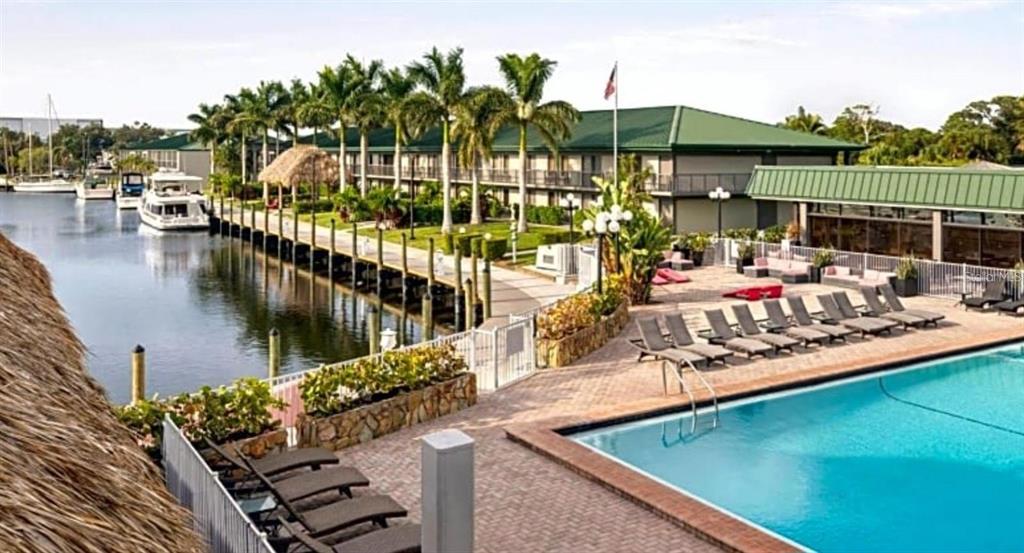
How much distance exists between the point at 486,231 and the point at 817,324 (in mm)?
28179

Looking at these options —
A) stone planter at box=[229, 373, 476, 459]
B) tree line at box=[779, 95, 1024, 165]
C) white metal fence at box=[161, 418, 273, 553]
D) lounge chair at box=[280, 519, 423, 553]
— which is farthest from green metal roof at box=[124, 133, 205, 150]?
lounge chair at box=[280, 519, 423, 553]

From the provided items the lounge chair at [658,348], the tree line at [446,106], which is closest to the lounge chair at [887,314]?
the lounge chair at [658,348]

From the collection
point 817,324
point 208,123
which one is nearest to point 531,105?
point 817,324

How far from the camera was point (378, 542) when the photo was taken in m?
8.83

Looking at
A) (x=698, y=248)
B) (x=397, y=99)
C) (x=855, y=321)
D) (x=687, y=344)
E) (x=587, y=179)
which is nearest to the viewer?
(x=687, y=344)

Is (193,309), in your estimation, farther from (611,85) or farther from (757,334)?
(757,334)

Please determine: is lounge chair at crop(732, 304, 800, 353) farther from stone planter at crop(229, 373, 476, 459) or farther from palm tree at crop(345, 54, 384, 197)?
palm tree at crop(345, 54, 384, 197)

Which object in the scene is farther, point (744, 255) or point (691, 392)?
point (744, 255)

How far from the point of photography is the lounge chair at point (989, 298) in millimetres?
25594

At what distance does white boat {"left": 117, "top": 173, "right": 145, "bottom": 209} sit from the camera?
88.8 m

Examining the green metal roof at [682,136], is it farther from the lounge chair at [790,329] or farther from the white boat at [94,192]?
the white boat at [94,192]

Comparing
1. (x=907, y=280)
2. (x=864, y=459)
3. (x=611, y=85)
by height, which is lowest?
(x=864, y=459)

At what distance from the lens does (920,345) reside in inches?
834

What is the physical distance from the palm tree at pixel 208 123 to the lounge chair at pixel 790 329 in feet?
264
